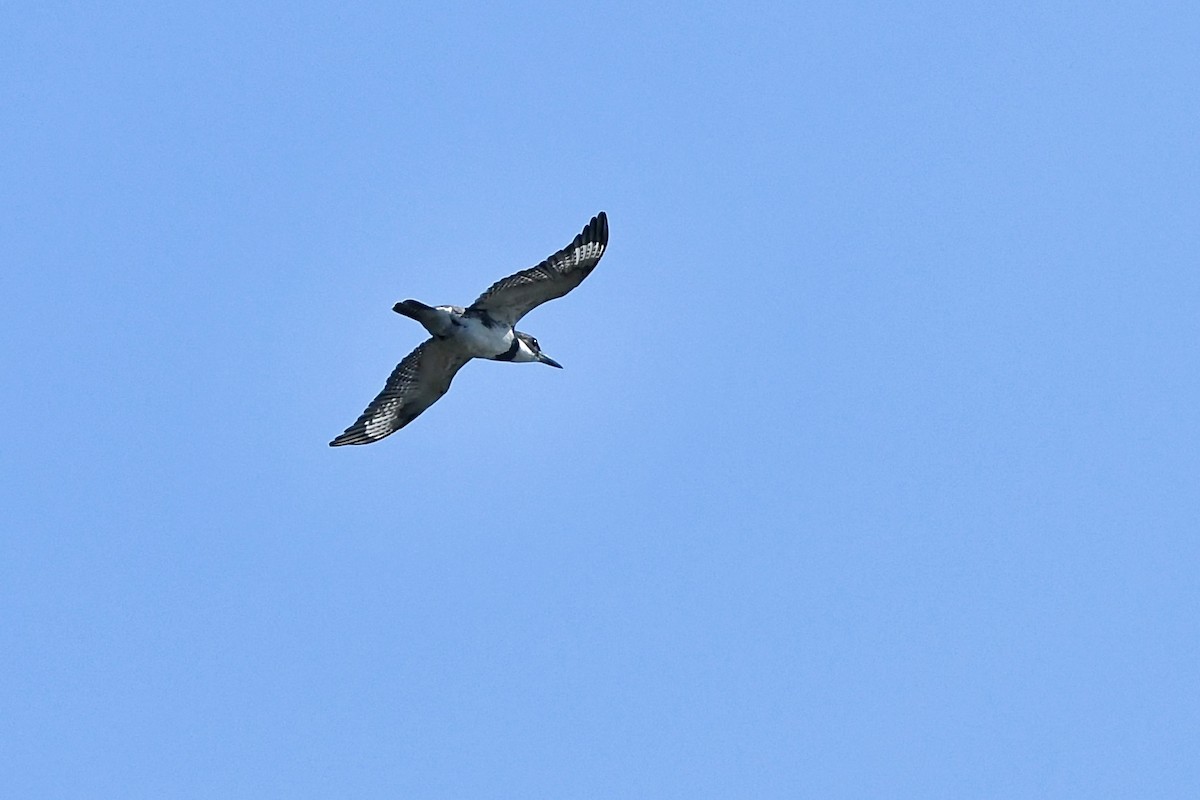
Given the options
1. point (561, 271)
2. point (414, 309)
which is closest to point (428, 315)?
point (414, 309)

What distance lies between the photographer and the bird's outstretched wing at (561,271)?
30906mm

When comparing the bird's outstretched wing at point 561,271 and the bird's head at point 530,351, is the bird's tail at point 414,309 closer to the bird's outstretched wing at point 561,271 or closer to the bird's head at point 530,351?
the bird's outstretched wing at point 561,271

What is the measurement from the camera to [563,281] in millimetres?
31062

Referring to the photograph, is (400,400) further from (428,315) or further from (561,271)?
(561,271)

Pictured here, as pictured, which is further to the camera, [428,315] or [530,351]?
[530,351]

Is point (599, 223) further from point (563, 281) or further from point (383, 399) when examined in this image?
point (383, 399)

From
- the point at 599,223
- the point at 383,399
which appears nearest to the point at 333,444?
the point at 383,399

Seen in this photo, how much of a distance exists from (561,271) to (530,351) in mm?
2658

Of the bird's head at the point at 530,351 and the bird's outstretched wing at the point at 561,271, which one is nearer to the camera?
the bird's outstretched wing at the point at 561,271

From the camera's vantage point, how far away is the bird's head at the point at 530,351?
32938mm

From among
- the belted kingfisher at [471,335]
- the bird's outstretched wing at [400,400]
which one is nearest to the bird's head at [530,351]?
the belted kingfisher at [471,335]

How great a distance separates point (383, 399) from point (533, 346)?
8.88ft

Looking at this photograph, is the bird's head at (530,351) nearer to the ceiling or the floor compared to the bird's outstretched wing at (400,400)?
nearer to the ceiling

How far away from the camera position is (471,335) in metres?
31.7
